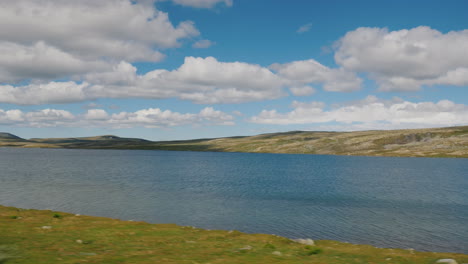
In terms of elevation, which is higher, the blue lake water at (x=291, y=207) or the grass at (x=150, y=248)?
the grass at (x=150, y=248)

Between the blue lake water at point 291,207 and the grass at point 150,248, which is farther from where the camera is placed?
the blue lake water at point 291,207

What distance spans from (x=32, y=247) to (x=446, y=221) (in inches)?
2237

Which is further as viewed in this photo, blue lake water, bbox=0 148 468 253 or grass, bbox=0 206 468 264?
blue lake water, bbox=0 148 468 253

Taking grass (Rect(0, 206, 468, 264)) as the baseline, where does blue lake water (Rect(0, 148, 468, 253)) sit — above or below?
below

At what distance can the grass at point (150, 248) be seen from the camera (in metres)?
17.8

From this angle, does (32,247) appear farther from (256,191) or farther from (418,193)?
(418,193)

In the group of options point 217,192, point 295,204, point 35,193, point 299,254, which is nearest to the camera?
point 299,254

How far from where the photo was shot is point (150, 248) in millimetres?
21766

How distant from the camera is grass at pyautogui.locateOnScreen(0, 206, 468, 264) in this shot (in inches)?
703

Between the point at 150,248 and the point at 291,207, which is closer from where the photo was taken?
the point at 150,248

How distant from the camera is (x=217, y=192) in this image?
79938mm

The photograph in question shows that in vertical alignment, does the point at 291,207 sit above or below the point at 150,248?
below

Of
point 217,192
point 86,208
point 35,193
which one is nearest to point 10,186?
point 35,193

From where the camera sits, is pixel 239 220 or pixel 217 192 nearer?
pixel 239 220
